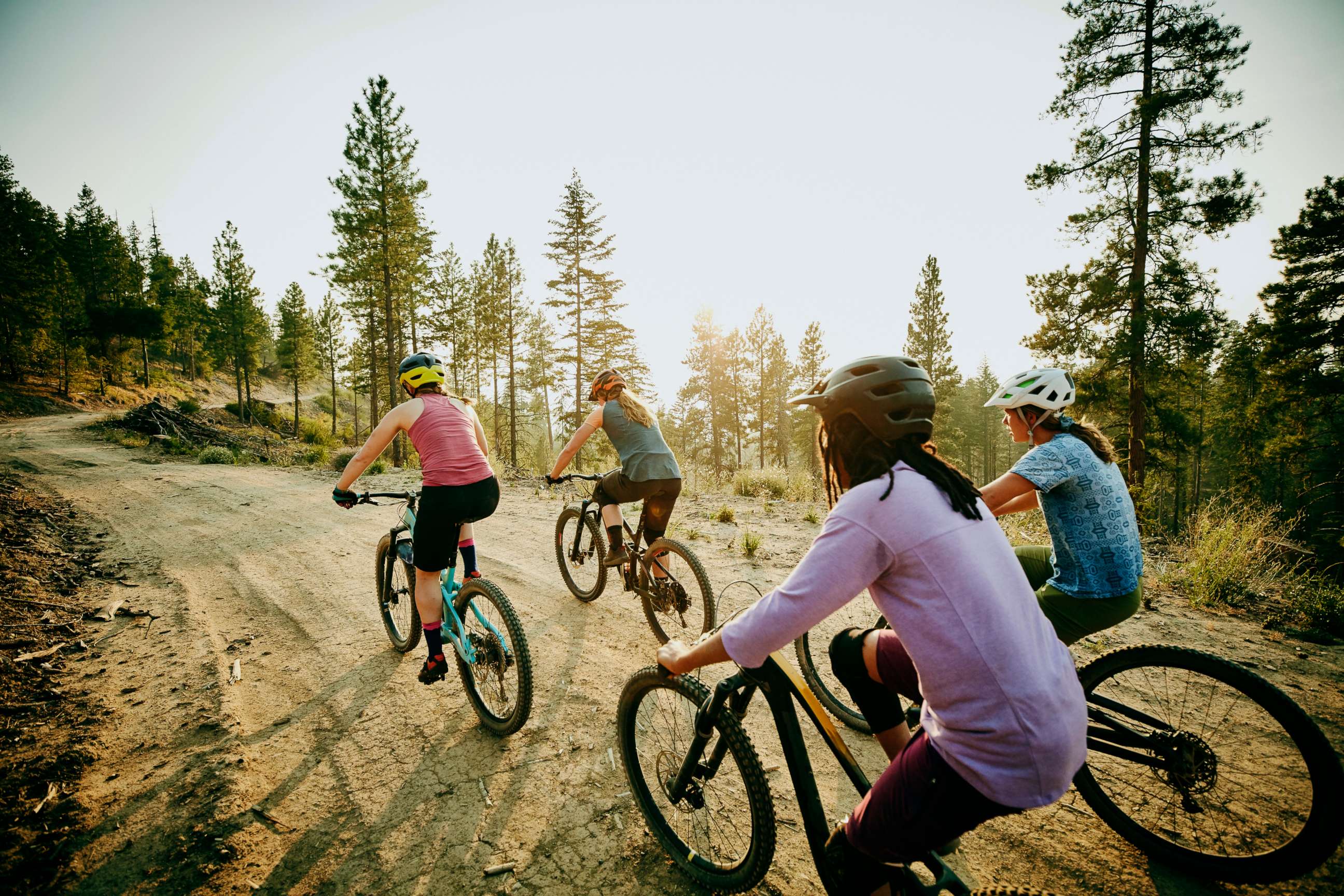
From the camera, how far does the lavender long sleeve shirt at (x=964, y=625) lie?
1.37 metres

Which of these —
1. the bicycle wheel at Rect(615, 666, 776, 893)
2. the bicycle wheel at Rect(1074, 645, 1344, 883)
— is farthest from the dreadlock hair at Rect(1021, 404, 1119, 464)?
the bicycle wheel at Rect(615, 666, 776, 893)

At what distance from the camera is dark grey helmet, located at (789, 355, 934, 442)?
1.67 m

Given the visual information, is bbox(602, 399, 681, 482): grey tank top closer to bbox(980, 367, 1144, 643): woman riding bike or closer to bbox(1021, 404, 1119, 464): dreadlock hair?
bbox(980, 367, 1144, 643): woman riding bike

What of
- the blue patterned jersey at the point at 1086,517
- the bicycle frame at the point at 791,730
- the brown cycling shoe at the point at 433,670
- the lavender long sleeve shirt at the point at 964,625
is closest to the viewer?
the lavender long sleeve shirt at the point at 964,625

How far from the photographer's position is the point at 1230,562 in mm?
5730

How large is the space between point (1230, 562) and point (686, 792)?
7262 mm

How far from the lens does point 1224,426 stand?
37531 mm

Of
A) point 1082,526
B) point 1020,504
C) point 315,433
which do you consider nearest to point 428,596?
point 1020,504

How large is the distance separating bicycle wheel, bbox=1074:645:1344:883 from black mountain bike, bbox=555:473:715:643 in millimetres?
2892

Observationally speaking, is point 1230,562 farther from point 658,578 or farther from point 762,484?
point 762,484

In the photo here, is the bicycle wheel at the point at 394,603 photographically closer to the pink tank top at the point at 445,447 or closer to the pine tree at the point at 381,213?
the pink tank top at the point at 445,447

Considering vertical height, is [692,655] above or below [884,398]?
below

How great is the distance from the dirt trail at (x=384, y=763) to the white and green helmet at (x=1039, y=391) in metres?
2.45

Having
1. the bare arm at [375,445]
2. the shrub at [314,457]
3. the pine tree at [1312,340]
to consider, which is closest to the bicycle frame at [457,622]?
the bare arm at [375,445]
